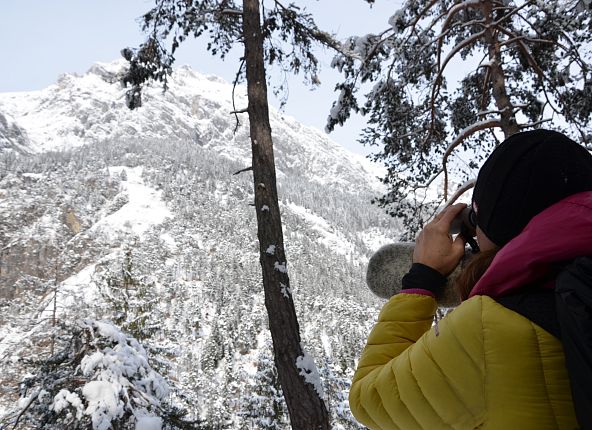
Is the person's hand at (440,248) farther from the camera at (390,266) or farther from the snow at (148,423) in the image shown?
the snow at (148,423)

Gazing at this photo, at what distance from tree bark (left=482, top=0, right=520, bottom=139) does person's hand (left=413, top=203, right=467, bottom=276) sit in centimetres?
482

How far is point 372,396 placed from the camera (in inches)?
34.9

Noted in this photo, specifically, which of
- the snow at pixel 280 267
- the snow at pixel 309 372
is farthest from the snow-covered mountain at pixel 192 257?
the snow at pixel 280 267

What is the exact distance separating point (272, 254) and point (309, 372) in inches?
44.4

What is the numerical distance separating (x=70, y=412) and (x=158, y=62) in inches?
182

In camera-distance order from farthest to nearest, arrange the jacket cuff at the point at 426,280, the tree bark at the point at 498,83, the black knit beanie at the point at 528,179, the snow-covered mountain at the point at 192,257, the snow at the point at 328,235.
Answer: the snow at the point at 328,235, the snow-covered mountain at the point at 192,257, the tree bark at the point at 498,83, the jacket cuff at the point at 426,280, the black knit beanie at the point at 528,179

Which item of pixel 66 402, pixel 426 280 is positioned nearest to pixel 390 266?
pixel 426 280

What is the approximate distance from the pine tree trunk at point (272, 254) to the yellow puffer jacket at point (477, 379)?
9.78 ft

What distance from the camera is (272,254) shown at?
4.10 meters

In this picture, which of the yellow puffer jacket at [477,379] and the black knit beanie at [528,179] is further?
the black knit beanie at [528,179]

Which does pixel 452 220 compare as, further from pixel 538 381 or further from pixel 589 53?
pixel 589 53

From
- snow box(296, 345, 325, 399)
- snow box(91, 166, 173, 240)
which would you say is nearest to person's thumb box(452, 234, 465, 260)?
snow box(296, 345, 325, 399)

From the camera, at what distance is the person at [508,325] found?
2.22ft

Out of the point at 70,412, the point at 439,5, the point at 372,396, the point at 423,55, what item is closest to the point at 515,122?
the point at 423,55
